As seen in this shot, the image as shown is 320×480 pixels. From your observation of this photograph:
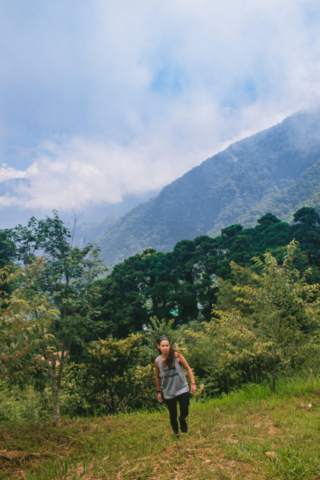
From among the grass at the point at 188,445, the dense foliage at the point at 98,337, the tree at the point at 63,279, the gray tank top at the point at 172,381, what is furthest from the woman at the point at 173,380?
the tree at the point at 63,279

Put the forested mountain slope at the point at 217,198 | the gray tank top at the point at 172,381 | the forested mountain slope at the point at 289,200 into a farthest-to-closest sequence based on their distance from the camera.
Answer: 1. the forested mountain slope at the point at 217,198
2. the forested mountain slope at the point at 289,200
3. the gray tank top at the point at 172,381

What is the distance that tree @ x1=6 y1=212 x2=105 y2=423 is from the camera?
641 cm

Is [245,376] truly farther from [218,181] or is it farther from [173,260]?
[218,181]

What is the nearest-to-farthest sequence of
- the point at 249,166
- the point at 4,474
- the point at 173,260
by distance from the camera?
the point at 4,474
the point at 173,260
the point at 249,166

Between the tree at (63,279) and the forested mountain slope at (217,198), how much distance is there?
131 m

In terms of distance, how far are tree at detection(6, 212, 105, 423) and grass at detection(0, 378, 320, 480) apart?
1.62 m

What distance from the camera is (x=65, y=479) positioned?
302 centimetres

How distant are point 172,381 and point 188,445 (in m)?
0.87

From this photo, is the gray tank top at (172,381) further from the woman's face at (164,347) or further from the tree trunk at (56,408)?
the tree trunk at (56,408)

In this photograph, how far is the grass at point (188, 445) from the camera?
2.98 meters

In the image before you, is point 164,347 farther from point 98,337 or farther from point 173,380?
point 98,337

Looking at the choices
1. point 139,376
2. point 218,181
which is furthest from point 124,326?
point 218,181

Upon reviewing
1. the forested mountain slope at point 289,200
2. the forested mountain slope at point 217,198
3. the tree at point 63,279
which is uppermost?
→ the forested mountain slope at point 217,198

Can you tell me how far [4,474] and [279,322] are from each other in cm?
534
